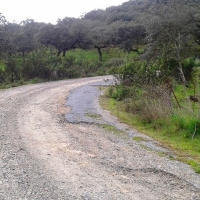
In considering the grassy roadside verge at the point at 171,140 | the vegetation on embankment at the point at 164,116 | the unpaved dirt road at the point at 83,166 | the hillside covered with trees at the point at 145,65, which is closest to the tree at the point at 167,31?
the hillside covered with trees at the point at 145,65

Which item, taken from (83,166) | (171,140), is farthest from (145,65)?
(83,166)

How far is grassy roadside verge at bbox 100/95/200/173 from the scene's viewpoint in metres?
6.39

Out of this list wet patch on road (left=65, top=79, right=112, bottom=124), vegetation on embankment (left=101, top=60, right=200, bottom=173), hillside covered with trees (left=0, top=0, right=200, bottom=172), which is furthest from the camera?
Result: wet patch on road (left=65, top=79, right=112, bottom=124)

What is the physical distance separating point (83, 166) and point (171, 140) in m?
2.98

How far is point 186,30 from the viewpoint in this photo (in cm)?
2131

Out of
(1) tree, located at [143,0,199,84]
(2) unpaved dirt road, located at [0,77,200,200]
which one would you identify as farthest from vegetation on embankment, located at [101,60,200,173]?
(1) tree, located at [143,0,199,84]

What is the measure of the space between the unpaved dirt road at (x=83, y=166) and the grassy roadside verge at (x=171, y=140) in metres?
0.33

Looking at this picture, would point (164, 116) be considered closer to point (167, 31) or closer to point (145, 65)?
point (145, 65)

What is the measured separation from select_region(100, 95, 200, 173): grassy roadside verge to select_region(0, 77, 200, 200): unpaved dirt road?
33cm

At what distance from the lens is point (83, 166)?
5.66 metres

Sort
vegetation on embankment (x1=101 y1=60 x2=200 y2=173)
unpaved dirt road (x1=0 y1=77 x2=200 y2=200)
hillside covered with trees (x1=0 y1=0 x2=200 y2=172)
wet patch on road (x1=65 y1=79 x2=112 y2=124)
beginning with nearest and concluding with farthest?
unpaved dirt road (x1=0 y1=77 x2=200 y2=200) < vegetation on embankment (x1=101 y1=60 x2=200 y2=173) < hillside covered with trees (x1=0 y1=0 x2=200 y2=172) < wet patch on road (x1=65 y1=79 x2=112 y2=124)

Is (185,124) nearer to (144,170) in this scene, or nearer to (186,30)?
(144,170)

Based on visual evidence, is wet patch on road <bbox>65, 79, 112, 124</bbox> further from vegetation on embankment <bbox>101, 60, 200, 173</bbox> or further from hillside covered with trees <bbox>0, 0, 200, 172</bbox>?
hillside covered with trees <bbox>0, 0, 200, 172</bbox>

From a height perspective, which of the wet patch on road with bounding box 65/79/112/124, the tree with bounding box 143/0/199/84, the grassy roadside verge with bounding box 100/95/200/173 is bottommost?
the grassy roadside verge with bounding box 100/95/200/173
